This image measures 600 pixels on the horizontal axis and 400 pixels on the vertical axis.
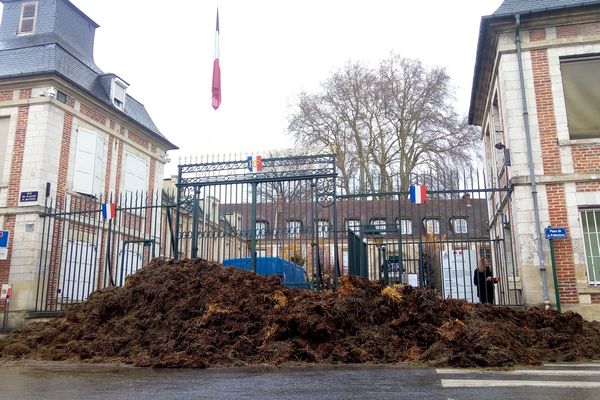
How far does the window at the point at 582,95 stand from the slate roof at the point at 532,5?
49.6 inches

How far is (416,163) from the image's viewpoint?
28.9 meters

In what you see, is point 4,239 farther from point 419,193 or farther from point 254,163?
point 419,193

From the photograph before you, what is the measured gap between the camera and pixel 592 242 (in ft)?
35.2

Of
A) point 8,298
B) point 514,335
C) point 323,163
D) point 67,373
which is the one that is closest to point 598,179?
point 514,335

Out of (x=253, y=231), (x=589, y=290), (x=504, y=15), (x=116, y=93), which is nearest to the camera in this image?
(x=589, y=290)

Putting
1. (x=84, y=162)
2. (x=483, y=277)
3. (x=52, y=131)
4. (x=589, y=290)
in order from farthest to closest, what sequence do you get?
1. (x=84, y=162)
2. (x=52, y=131)
3. (x=483, y=277)
4. (x=589, y=290)

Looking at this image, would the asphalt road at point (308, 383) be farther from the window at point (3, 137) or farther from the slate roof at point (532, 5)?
the window at point (3, 137)

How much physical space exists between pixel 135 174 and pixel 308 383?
51.2 ft

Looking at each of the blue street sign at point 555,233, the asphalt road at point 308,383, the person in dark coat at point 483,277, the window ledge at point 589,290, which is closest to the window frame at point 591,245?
the window ledge at point 589,290

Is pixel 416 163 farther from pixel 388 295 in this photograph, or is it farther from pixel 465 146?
pixel 388 295

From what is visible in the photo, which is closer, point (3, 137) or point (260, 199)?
point (260, 199)

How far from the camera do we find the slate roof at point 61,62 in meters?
15.4

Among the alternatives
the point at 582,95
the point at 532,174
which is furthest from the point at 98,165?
the point at 582,95

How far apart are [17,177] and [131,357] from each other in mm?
9105
